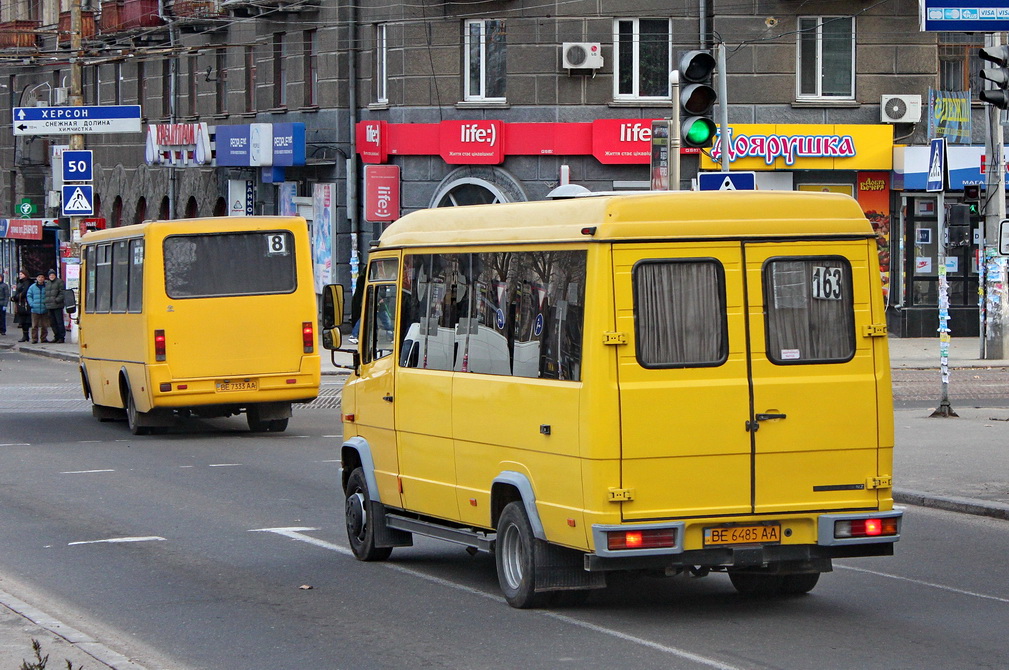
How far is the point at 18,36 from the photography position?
61812mm

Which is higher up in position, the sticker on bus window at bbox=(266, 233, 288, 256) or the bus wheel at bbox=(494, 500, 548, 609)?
the sticker on bus window at bbox=(266, 233, 288, 256)

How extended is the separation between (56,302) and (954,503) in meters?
33.4

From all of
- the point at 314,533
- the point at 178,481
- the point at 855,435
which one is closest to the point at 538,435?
the point at 855,435

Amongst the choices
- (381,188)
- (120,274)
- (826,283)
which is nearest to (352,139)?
(381,188)

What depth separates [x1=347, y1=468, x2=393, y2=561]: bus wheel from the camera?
450 inches

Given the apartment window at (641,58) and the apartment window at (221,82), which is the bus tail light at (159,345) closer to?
the apartment window at (641,58)

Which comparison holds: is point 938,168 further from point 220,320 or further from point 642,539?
point 642,539

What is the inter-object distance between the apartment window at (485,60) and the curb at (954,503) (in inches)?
917

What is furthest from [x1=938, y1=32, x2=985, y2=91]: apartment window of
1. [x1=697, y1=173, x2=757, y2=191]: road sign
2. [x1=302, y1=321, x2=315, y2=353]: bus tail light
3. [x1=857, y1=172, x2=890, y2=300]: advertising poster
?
[x1=697, y1=173, x2=757, y2=191]: road sign

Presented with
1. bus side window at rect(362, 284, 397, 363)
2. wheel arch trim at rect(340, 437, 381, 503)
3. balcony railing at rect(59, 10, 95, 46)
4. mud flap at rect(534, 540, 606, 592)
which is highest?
balcony railing at rect(59, 10, 95, 46)

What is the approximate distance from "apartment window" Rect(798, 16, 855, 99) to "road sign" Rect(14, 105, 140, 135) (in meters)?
14.7

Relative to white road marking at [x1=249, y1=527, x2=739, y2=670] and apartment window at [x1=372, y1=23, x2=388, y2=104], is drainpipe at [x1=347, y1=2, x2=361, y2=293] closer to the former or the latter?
apartment window at [x1=372, y1=23, x2=388, y2=104]

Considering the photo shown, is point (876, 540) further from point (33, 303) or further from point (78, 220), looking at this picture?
point (33, 303)

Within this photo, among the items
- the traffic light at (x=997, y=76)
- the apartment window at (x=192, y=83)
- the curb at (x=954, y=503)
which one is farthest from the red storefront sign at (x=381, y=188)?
the curb at (x=954, y=503)
